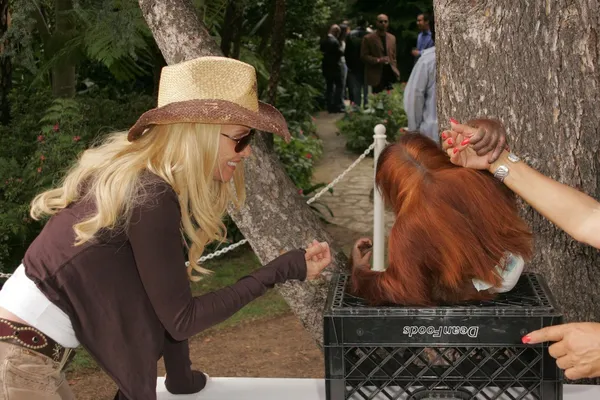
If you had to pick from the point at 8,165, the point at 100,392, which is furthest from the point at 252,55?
the point at 100,392

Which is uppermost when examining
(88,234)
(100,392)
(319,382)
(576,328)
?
(88,234)

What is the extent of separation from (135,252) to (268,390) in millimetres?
818

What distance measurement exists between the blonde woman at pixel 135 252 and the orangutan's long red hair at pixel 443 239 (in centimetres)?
37

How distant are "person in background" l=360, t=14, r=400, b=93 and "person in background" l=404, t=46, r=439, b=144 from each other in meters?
8.13

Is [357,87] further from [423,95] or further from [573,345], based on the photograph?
[573,345]

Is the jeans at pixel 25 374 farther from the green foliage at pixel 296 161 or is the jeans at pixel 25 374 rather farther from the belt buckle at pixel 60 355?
the green foliage at pixel 296 161

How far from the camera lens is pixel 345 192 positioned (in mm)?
10750

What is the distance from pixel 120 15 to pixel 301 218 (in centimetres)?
291

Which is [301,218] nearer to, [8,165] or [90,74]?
[8,165]

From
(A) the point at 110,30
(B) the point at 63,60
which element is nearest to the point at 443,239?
(A) the point at 110,30

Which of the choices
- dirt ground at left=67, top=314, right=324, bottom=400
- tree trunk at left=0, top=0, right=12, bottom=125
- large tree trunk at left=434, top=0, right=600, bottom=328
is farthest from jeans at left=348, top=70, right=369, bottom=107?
large tree trunk at left=434, top=0, right=600, bottom=328

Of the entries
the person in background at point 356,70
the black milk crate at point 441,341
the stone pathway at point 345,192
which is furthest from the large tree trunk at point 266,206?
the person in background at point 356,70

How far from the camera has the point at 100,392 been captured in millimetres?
5629

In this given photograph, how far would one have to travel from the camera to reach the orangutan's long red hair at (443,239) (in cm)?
242
